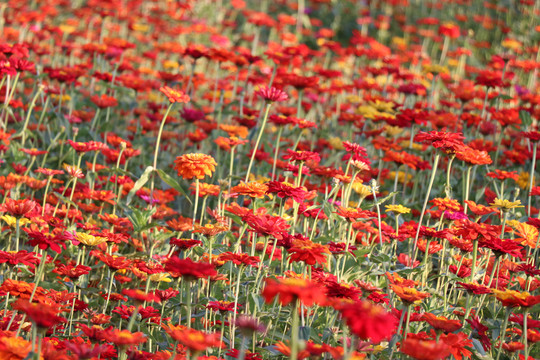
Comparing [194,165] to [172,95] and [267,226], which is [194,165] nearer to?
[172,95]

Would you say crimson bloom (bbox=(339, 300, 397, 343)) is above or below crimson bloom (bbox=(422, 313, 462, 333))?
above

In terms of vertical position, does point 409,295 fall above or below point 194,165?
below

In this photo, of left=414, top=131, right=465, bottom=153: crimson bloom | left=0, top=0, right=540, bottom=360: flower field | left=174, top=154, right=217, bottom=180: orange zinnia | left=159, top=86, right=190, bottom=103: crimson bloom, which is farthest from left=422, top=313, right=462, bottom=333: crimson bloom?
left=159, top=86, right=190, bottom=103: crimson bloom

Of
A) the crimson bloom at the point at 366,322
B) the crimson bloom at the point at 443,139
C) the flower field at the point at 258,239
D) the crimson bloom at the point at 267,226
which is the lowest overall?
the flower field at the point at 258,239

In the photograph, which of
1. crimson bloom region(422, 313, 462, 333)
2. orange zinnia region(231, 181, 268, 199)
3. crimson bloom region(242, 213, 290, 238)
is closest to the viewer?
crimson bloom region(422, 313, 462, 333)

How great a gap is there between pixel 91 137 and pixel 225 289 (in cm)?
196

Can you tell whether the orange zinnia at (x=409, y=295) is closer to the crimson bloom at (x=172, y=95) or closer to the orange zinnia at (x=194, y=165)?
the orange zinnia at (x=194, y=165)

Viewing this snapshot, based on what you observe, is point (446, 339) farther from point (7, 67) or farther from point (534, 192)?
point (7, 67)

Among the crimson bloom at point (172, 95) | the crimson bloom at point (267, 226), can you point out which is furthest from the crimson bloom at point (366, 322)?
the crimson bloom at point (172, 95)

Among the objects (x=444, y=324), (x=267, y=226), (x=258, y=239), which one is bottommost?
(x=258, y=239)

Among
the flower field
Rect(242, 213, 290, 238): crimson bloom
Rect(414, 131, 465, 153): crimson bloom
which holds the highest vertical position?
Rect(414, 131, 465, 153): crimson bloom

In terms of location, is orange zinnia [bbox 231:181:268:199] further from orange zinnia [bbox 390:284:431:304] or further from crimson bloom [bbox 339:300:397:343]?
crimson bloom [bbox 339:300:397:343]

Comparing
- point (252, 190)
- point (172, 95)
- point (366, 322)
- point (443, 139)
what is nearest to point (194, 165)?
point (252, 190)

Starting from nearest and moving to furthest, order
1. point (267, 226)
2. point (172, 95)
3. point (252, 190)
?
point (267, 226) → point (252, 190) → point (172, 95)
